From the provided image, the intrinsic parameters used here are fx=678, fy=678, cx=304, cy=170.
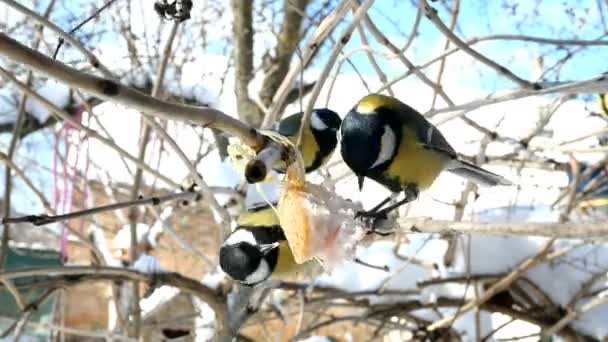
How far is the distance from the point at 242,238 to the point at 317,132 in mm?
155

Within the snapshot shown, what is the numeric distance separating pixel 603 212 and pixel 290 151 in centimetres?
152

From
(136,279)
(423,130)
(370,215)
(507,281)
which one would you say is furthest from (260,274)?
(507,281)

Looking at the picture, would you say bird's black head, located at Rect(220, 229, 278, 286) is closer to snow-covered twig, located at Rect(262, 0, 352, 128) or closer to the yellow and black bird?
snow-covered twig, located at Rect(262, 0, 352, 128)

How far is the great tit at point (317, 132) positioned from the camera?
0.81 m

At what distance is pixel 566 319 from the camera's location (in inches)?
56.5

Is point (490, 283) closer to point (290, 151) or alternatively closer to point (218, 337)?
point (218, 337)

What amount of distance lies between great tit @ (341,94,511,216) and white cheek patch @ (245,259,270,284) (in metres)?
0.14

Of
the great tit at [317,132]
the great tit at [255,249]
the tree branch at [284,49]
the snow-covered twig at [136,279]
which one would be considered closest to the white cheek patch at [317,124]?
the great tit at [317,132]

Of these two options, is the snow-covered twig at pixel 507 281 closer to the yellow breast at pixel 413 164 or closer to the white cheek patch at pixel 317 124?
the yellow breast at pixel 413 164

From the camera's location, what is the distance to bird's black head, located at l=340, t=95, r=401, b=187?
731mm

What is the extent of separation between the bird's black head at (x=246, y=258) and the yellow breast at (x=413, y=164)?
18cm

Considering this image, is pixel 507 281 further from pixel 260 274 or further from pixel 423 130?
pixel 260 274

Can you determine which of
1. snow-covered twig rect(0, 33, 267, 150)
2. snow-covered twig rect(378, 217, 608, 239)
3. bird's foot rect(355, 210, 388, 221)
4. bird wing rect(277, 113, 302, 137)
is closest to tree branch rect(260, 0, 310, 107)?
bird wing rect(277, 113, 302, 137)

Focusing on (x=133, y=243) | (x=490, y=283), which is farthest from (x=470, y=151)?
(x=133, y=243)
